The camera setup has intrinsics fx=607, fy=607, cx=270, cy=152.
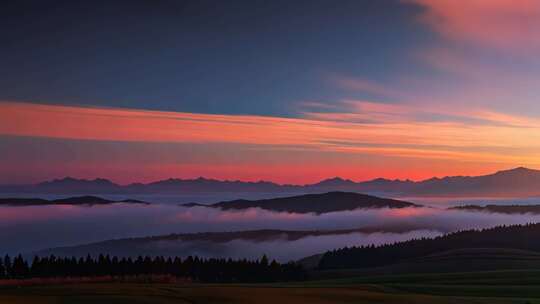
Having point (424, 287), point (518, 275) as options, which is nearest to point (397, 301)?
point (424, 287)

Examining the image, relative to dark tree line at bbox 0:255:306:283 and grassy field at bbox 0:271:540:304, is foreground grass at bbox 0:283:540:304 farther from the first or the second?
dark tree line at bbox 0:255:306:283

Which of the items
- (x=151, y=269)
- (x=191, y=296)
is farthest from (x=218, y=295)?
(x=151, y=269)

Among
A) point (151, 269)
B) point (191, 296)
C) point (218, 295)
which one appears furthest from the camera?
point (151, 269)

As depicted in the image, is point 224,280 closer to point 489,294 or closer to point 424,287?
point 424,287

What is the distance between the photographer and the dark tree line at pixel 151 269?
4889 inches

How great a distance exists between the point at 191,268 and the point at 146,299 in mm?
90830

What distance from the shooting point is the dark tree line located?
124181 mm

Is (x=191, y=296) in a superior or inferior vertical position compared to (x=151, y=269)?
superior

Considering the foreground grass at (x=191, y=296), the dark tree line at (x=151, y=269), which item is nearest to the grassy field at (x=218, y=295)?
the foreground grass at (x=191, y=296)

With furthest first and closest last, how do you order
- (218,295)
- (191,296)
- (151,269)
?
(151,269) → (218,295) → (191,296)

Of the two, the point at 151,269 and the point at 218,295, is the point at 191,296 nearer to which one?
the point at 218,295

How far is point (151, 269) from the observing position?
137m

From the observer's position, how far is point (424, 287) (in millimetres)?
92500

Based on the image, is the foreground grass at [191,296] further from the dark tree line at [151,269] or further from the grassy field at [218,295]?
the dark tree line at [151,269]
